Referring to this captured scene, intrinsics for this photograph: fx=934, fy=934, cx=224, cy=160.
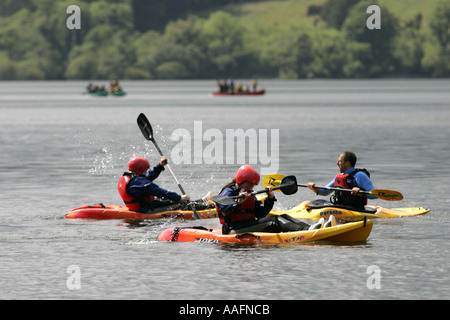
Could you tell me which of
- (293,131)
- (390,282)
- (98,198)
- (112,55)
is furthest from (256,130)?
(112,55)

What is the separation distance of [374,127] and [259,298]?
37.7 metres

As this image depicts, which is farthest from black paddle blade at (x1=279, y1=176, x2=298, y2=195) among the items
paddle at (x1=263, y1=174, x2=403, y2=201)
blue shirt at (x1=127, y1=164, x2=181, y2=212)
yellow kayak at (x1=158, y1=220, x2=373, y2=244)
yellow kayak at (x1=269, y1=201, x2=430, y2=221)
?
blue shirt at (x1=127, y1=164, x2=181, y2=212)

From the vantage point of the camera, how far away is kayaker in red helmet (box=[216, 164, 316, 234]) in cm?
1479

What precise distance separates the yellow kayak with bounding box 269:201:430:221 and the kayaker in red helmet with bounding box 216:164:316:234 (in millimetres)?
2464

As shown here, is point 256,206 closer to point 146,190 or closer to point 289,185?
point 289,185

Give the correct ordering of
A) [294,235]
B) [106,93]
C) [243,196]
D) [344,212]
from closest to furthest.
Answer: [243,196] → [294,235] → [344,212] → [106,93]

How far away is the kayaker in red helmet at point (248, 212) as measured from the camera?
14.8 metres

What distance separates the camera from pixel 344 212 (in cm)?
1798

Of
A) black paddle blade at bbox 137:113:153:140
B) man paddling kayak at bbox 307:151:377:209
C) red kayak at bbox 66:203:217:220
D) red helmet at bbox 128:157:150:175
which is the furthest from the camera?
black paddle blade at bbox 137:113:153:140

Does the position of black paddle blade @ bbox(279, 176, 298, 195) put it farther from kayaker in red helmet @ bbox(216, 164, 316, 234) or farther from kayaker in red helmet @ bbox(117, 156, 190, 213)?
kayaker in red helmet @ bbox(117, 156, 190, 213)

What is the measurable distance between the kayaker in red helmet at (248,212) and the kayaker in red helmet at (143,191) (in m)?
2.42

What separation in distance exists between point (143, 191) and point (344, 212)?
3.93 m

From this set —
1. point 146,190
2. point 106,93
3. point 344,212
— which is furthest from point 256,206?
point 106,93

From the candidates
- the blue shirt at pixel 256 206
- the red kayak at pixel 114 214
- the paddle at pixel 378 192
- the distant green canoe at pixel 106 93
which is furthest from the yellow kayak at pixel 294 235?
the distant green canoe at pixel 106 93
